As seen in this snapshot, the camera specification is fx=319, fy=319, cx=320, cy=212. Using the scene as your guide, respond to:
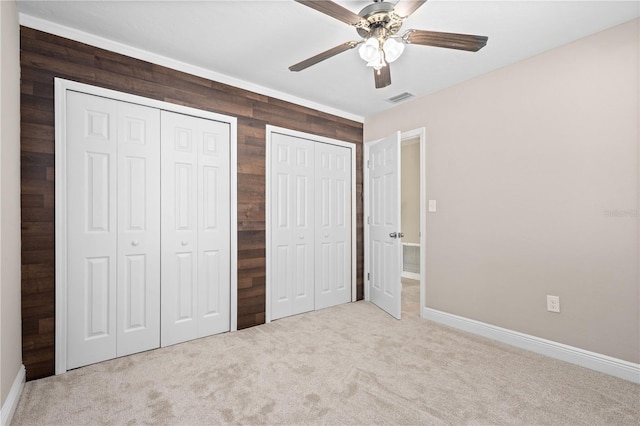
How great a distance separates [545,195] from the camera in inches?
104

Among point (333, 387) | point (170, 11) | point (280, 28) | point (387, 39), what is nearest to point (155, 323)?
point (333, 387)

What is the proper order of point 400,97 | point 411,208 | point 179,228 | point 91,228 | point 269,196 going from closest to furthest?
point 91,228, point 179,228, point 269,196, point 400,97, point 411,208

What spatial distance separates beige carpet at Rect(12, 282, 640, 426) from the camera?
1.81m

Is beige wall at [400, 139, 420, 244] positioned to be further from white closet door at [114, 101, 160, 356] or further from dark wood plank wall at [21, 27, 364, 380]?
white closet door at [114, 101, 160, 356]

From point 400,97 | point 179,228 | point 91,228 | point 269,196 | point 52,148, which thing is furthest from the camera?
point 400,97

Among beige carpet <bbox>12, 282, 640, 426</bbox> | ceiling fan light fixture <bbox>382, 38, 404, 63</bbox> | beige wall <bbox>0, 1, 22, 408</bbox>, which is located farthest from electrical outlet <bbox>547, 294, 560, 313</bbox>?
beige wall <bbox>0, 1, 22, 408</bbox>

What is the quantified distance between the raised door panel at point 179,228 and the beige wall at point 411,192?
4099 millimetres

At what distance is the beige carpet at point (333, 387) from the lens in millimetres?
1809

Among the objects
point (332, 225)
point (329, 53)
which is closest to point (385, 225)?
point (332, 225)

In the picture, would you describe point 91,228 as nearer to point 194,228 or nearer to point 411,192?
point 194,228

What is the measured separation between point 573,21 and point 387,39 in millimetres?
1424

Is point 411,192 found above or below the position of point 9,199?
above

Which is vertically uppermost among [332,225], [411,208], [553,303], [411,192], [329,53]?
[329,53]

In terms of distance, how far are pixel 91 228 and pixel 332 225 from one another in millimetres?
2460
